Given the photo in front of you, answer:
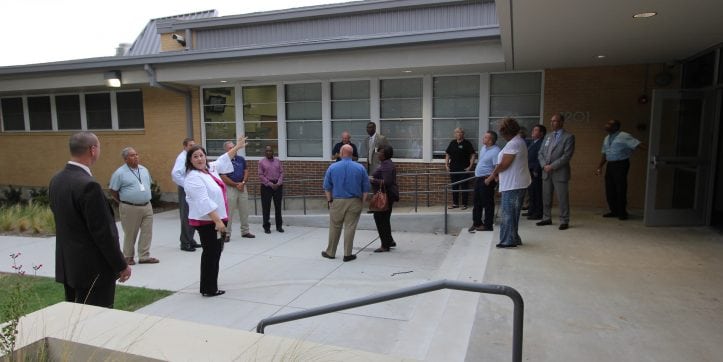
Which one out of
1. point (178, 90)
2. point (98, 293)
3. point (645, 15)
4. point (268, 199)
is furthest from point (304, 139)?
point (98, 293)

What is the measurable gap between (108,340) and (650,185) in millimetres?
7573

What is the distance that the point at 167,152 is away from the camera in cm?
1330

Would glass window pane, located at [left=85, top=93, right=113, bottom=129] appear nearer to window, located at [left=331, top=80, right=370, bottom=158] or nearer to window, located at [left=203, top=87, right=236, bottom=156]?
window, located at [left=203, top=87, right=236, bottom=156]

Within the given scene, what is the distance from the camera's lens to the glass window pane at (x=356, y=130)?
38.1 feet

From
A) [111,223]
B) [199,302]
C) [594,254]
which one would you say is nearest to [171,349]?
[111,223]

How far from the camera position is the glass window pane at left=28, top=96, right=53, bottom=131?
589 inches

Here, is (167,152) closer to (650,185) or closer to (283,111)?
(283,111)

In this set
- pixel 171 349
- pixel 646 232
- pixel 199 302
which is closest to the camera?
pixel 171 349

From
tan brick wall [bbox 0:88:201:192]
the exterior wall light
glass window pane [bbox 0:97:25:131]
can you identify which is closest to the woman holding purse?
tan brick wall [bbox 0:88:201:192]

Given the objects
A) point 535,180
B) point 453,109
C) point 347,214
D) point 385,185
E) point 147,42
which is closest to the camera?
point 347,214

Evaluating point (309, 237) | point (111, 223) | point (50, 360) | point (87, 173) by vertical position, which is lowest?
point (309, 237)

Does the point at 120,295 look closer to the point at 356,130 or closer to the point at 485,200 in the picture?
the point at 485,200

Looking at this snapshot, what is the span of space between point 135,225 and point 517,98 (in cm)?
785

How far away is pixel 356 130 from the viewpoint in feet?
38.3
